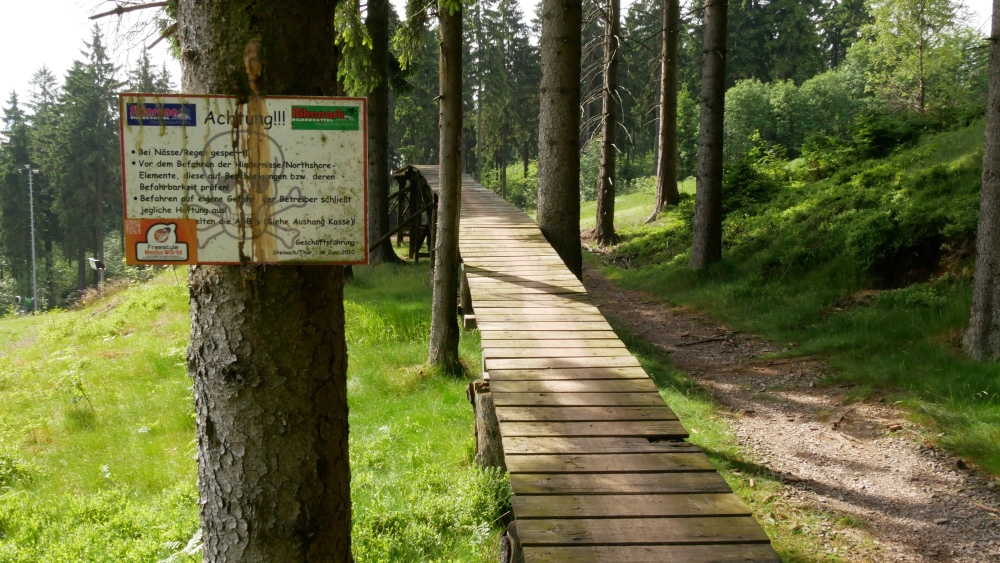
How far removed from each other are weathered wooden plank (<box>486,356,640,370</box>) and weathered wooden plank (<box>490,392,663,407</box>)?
1.47ft

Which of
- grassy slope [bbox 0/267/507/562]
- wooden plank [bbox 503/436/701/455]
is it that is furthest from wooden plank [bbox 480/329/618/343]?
wooden plank [bbox 503/436/701/455]

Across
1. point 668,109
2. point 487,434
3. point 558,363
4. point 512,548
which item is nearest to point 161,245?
point 512,548

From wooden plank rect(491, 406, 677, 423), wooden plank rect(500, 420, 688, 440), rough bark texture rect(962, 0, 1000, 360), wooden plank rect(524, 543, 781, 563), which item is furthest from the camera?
rough bark texture rect(962, 0, 1000, 360)

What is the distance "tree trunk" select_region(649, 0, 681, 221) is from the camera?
696 inches

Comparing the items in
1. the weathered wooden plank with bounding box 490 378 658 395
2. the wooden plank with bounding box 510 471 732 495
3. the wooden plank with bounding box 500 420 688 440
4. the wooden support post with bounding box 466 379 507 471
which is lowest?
the wooden support post with bounding box 466 379 507 471

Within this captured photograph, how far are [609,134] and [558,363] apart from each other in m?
12.9

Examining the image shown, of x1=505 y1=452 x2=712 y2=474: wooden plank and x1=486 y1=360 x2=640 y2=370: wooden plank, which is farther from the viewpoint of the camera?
x1=486 y1=360 x2=640 y2=370: wooden plank

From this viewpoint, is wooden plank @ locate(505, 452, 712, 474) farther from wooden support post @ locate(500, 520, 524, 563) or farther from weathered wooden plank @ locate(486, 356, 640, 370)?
weathered wooden plank @ locate(486, 356, 640, 370)

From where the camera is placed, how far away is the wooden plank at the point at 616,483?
3.47 m

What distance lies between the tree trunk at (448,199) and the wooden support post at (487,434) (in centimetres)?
257

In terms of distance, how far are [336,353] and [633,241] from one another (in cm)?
1643

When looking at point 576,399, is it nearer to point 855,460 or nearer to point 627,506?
point 627,506

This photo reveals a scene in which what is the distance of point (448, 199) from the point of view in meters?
7.78

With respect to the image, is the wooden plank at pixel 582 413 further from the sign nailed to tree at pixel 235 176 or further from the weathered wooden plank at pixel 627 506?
the sign nailed to tree at pixel 235 176
